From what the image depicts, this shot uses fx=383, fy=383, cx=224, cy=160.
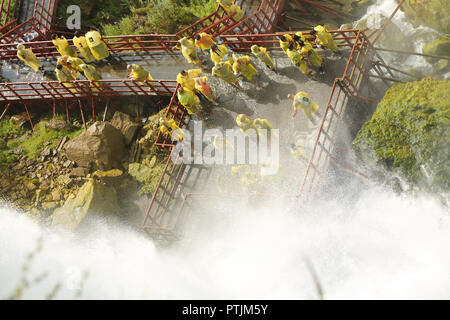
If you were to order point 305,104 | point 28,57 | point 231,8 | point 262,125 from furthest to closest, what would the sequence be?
point 28,57 < point 231,8 < point 262,125 < point 305,104

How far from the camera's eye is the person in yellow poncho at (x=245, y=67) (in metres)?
12.6

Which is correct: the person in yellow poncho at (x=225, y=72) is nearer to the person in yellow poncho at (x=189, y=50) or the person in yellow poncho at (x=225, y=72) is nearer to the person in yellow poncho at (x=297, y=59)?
the person in yellow poncho at (x=189, y=50)

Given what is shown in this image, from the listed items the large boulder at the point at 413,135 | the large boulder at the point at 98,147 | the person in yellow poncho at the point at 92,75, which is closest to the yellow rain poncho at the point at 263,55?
the large boulder at the point at 413,135

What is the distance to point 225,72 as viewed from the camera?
40.5 feet

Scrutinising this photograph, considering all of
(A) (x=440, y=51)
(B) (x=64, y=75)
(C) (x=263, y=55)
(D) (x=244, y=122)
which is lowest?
(B) (x=64, y=75)

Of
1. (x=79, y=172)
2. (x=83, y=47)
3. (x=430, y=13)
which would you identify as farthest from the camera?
(x=83, y=47)

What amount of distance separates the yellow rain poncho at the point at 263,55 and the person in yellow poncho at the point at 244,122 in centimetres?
214

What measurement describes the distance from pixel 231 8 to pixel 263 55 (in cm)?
365

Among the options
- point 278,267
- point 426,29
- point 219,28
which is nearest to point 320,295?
point 278,267

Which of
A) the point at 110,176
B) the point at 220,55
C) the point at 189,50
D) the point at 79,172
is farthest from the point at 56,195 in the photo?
the point at 220,55

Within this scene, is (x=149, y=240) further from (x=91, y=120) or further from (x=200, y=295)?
(x=91, y=120)

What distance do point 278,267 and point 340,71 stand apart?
255 inches

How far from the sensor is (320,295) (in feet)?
35.2

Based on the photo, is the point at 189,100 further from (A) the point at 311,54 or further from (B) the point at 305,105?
(A) the point at 311,54
